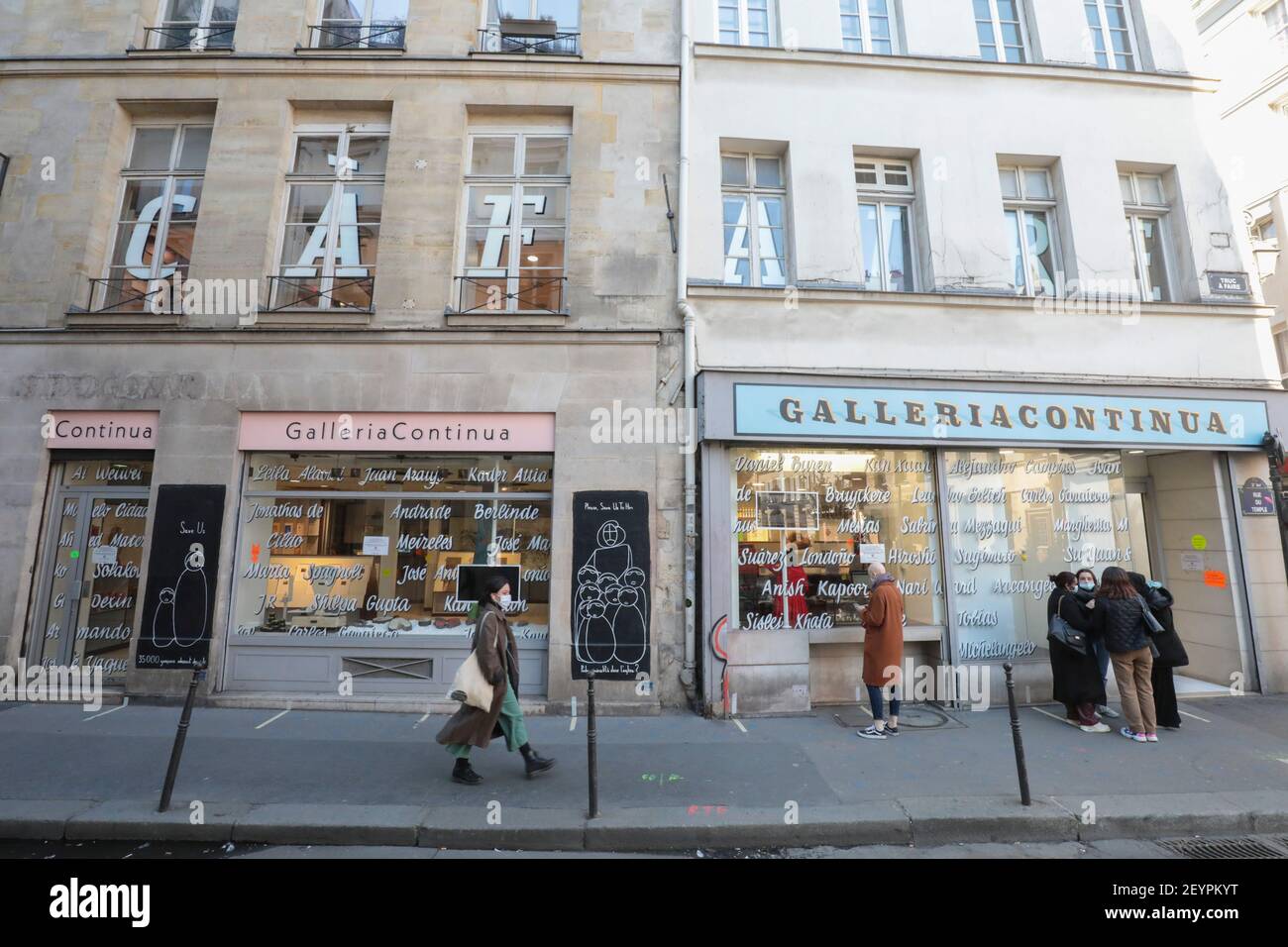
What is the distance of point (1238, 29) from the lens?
42.0ft

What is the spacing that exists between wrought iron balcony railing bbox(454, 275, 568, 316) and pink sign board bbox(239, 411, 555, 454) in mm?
1687

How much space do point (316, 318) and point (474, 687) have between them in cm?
602

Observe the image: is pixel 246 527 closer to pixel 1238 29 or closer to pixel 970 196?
pixel 970 196

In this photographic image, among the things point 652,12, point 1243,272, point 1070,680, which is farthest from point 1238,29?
point 1070,680

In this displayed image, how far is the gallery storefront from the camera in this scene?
7.82 meters

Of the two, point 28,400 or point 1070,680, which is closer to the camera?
point 1070,680

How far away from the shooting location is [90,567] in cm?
813

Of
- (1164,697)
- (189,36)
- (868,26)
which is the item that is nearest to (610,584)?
(1164,697)

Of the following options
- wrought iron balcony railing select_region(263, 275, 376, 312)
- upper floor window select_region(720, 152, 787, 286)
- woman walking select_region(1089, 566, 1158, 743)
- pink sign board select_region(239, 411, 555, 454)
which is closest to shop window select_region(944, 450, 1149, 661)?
woman walking select_region(1089, 566, 1158, 743)

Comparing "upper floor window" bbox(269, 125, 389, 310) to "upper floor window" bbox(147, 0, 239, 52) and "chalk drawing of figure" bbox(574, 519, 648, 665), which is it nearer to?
"upper floor window" bbox(147, 0, 239, 52)

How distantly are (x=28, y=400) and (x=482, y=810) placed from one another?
882 cm

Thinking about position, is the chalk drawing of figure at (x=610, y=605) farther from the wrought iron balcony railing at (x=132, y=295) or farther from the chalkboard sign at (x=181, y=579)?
the wrought iron balcony railing at (x=132, y=295)

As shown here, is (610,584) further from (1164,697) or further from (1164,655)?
(1164,697)

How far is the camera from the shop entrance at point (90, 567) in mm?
7988
